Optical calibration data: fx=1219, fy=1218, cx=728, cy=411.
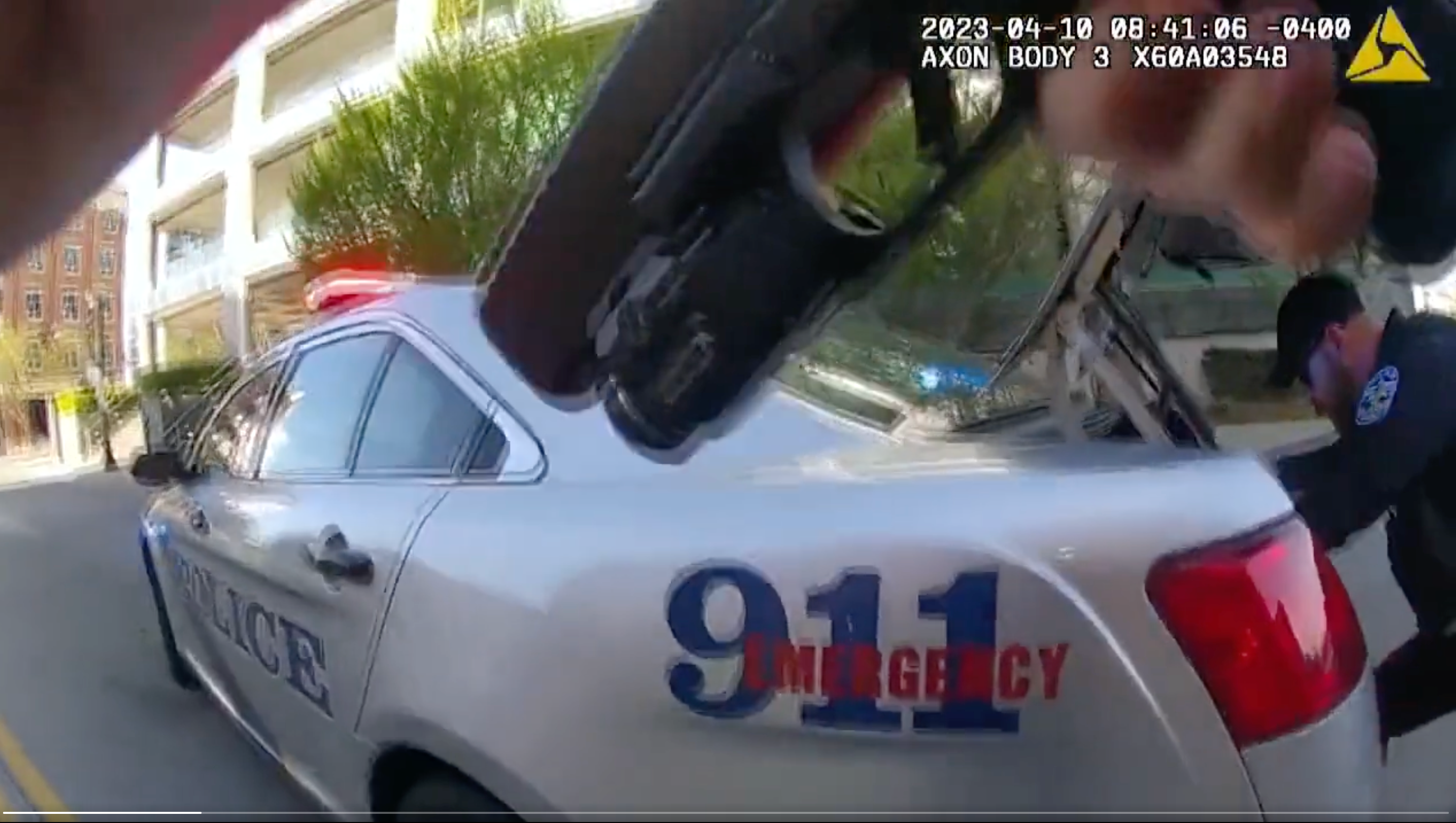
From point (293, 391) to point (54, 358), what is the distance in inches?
11.0

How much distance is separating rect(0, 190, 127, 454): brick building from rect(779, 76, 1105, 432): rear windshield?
0.75 meters

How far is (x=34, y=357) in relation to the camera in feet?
4.51

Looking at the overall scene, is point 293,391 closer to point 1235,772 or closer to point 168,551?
point 168,551

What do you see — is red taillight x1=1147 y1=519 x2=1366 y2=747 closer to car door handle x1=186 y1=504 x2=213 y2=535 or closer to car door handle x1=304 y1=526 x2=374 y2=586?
car door handle x1=304 y1=526 x2=374 y2=586

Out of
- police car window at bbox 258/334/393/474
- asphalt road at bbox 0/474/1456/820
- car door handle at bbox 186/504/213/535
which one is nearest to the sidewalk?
asphalt road at bbox 0/474/1456/820

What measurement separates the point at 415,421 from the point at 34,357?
0.46m

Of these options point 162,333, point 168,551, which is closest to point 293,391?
point 162,333

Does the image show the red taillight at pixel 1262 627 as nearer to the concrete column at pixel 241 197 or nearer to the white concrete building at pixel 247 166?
the white concrete building at pixel 247 166

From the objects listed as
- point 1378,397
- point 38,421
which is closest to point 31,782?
point 38,421

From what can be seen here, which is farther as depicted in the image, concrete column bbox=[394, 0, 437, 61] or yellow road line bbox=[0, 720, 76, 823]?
yellow road line bbox=[0, 720, 76, 823]

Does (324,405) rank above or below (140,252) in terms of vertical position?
below

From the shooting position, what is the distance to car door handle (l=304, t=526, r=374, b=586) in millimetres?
1256

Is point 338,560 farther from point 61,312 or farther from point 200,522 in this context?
point 61,312

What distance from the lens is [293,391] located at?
1336 mm
